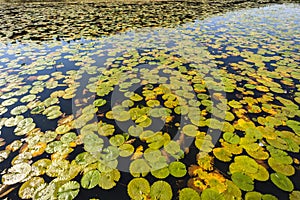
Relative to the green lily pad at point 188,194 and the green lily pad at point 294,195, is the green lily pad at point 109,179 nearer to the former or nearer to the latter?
the green lily pad at point 188,194

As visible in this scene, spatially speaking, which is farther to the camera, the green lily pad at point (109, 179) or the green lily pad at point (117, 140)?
the green lily pad at point (117, 140)

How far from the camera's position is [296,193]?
1.51 m

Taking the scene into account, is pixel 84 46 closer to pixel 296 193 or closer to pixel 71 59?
pixel 71 59

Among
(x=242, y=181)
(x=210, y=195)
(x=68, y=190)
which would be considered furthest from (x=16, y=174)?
(x=242, y=181)

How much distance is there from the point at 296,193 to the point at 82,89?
3.06 metres

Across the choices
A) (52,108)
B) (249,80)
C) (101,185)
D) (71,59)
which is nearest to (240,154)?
(101,185)

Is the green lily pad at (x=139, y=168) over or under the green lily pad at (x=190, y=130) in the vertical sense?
under

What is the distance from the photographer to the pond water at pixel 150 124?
161cm

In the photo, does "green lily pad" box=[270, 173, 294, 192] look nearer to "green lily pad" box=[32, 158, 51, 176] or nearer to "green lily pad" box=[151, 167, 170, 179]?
"green lily pad" box=[151, 167, 170, 179]

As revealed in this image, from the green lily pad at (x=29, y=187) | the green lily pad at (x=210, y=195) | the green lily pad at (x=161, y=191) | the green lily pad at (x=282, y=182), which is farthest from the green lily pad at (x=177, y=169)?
the green lily pad at (x=29, y=187)

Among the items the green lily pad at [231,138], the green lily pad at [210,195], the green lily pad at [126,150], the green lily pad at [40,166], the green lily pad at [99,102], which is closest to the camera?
the green lily pad at [210,195]

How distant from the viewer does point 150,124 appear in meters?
2.32

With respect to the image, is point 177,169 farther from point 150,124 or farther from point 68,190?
point 68,190

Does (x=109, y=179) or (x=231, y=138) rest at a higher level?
(x=231, y=138)
